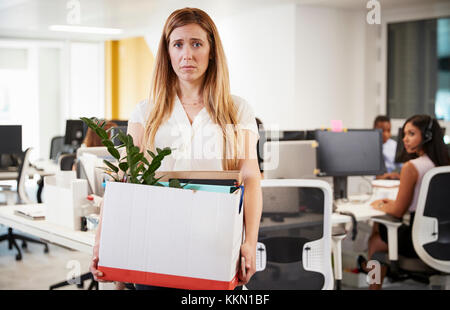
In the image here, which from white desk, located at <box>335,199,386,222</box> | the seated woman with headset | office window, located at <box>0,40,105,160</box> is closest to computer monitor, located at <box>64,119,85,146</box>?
white desk, located at <box>335,199,386,222</box>

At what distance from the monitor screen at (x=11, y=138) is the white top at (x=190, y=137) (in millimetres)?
2171

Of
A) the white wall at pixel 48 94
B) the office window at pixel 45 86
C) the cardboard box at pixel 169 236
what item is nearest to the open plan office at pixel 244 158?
the cardboard box at pixel 169 236

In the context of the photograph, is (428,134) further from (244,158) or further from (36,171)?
(36,171)

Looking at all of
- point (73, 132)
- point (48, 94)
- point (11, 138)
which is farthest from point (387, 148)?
point (48, 94)

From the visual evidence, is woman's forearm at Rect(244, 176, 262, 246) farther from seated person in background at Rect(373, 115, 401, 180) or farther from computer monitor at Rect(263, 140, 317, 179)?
seated person in background at Rect(373, 115, 401, 180)

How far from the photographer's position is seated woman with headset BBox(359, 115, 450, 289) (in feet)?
11.3

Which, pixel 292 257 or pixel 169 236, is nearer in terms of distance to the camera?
pixel 169 236

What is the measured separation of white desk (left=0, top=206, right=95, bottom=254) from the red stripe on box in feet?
3.59

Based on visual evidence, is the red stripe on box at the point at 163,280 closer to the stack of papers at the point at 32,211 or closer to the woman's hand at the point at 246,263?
the woman's hand at the point at 246,263

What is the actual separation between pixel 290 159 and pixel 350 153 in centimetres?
48

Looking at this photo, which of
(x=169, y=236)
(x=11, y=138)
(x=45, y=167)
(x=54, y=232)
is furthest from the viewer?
(x=45, y=167)

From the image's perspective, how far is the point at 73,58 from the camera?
34.5ft

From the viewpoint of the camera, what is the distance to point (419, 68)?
278 inches

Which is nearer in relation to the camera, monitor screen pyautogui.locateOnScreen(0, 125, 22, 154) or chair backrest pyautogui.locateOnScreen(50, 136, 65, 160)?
monitor screen pyautogui.locateOnScreen(0, 125, 22, 154)
